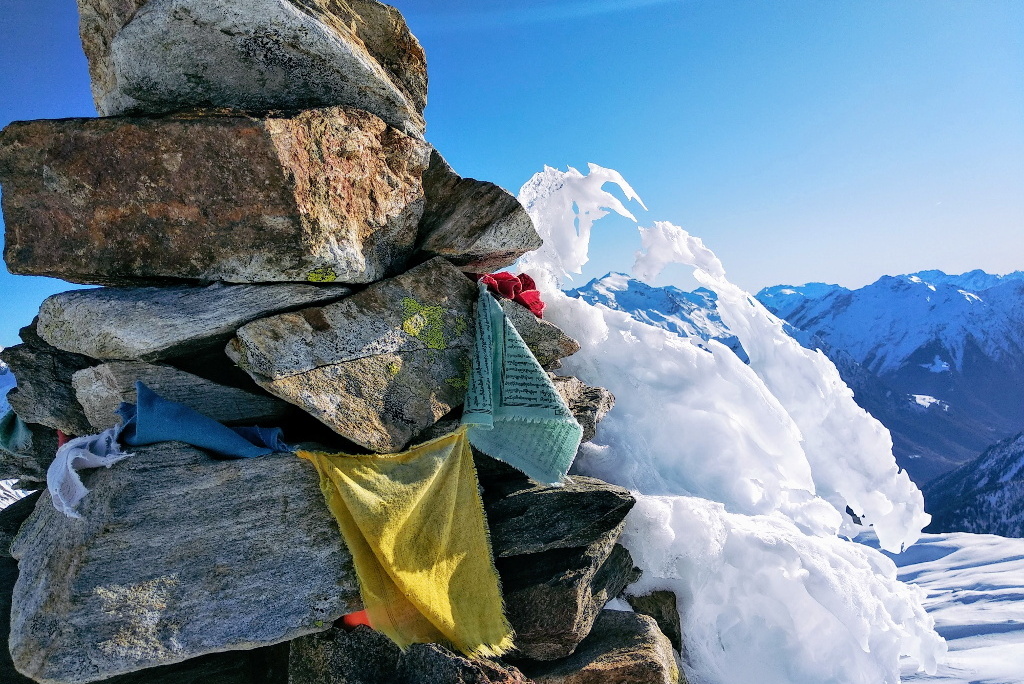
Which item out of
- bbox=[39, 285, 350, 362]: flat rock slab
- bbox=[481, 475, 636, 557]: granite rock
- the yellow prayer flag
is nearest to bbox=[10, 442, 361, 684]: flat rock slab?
the yellow prayer flag

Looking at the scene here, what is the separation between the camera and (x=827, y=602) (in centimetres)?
1076

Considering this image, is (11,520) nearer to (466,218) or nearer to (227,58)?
(227,58)

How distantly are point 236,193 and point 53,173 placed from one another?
1.83 meters

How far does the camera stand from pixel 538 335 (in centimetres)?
817

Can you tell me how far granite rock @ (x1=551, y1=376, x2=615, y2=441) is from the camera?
936 cm

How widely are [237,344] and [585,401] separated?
585cm

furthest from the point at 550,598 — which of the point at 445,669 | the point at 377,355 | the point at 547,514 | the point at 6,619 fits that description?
the point at 6,619

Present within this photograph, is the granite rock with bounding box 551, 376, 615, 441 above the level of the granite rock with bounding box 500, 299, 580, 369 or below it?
below

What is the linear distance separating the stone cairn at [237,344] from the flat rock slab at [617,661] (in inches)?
1.6

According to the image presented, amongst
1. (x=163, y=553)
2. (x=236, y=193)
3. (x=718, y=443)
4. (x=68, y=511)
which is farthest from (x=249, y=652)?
(x=718, y=443)

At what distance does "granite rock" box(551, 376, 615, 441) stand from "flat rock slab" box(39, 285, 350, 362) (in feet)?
15.5

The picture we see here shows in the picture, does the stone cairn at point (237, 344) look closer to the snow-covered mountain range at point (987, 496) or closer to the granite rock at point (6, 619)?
the granite rock at point (6, 619)

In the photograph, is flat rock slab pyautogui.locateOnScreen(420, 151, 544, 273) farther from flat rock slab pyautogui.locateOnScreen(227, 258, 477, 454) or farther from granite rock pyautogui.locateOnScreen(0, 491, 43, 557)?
granite rock pyautogui.locateOnScreen(0, 491, 43, 557)

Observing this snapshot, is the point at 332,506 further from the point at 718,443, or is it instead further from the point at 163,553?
the point at 718,443
